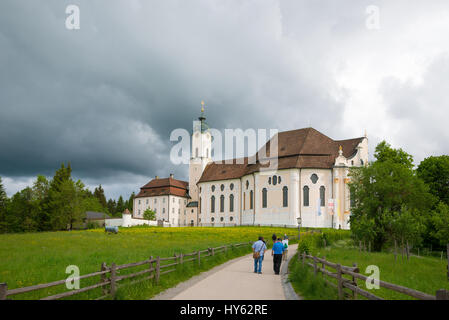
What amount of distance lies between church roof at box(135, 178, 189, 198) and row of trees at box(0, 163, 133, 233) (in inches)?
821

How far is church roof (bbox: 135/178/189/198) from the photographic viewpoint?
8419 cm

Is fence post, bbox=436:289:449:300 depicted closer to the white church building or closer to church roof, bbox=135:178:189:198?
the white church building

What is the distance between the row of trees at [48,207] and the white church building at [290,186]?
2546 centimetres

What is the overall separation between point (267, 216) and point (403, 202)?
101ft

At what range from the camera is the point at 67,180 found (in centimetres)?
6400

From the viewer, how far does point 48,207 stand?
6238 cm

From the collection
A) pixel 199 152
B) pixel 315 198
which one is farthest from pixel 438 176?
pixel 199 152

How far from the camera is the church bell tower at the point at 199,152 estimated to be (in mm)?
84250

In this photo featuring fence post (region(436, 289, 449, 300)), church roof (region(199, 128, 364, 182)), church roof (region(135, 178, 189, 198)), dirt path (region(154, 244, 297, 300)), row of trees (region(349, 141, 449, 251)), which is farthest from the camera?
church roof (region(135, 178, 189, 198))

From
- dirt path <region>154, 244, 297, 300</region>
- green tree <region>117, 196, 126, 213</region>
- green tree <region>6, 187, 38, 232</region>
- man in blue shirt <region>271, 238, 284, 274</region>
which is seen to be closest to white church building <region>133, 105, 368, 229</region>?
green tree <region>6, 187, 38, 232</region>

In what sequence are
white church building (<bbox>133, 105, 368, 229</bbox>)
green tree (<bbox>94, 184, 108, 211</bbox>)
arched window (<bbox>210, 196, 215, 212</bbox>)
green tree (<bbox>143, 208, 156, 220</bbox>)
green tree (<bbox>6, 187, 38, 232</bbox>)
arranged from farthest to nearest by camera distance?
1. green tree (<bbox>94, 184, 108, 211</bbox>)
2. green tree (<bbox>143, 208, 156, 220</bbox>)
3. arched window (<bbox>210, 196, 215, 212</bbox>)
4. green tree (<bbox>6, 187, 38, 232</bbox>)
5. white church building (<bbox>133, 105, 368, 229</bbox>)

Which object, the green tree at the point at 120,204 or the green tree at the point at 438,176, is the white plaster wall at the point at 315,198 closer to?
the green tree at the point at 438,176

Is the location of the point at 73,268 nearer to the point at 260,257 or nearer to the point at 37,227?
the point at 260,257

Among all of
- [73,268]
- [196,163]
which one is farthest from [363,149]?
[73,268]
